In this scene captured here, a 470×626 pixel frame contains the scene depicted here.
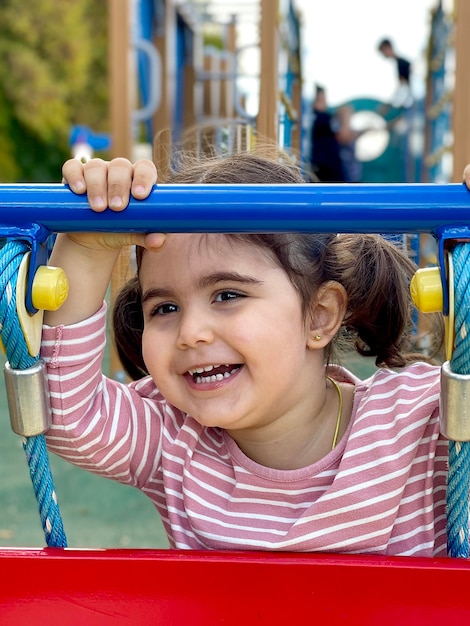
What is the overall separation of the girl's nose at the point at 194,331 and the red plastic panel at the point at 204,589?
28 centimetres

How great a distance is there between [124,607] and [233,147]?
1391 mm

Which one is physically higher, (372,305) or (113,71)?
(113,71)

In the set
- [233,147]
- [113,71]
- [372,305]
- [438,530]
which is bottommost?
[438,530]

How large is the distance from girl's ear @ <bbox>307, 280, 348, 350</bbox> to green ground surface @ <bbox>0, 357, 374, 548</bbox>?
1.26 m

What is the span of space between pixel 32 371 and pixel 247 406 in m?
0.30

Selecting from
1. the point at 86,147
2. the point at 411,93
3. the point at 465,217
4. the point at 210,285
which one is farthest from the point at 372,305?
the point at 411,93

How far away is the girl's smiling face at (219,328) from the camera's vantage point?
3.40 ft

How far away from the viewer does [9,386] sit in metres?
0.86

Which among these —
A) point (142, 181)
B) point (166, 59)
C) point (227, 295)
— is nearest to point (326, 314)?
point (227, 295)

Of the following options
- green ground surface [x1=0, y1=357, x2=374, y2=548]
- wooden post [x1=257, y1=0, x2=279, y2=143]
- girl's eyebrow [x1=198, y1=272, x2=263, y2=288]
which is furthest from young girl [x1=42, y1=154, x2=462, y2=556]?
green ground surface [x1=0, y1=357, x2=374, y2=548]

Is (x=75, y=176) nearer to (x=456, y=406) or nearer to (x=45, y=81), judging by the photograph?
(x=456, y=406)

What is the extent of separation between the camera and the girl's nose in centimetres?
102

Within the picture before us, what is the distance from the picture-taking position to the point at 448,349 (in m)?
0.79

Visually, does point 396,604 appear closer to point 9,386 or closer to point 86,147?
point 9,386
